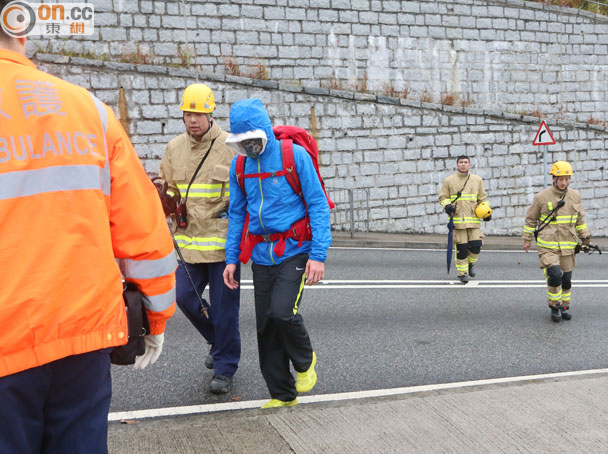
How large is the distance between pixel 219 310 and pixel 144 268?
2548mm

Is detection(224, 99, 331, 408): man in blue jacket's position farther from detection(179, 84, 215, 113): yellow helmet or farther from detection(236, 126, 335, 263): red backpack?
detection(179, 84, 215, 113): yellow helmet

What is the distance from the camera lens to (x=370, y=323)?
23.2ft

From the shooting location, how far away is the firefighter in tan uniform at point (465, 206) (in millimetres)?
10469

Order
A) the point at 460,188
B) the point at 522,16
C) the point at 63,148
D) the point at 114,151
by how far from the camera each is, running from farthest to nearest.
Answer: the point at 522,16 → the point at 460,188 → the point at 114,151 → the point at 63,148

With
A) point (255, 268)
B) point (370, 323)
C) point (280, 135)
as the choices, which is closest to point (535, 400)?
point (255, 268)

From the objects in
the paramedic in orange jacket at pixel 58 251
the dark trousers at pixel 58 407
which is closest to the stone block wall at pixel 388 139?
the paramedic in orange jacket at pixel 58 251

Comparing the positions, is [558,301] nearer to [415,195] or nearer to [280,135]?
[280,135]

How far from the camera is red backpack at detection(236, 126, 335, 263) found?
161 inches

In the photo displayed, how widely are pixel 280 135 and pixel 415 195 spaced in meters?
14.2

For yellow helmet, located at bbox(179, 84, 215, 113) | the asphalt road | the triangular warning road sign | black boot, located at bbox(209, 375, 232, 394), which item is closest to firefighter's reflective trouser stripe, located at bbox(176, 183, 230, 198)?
yellow helmet, located at bbox(179, 84, 215, 113)

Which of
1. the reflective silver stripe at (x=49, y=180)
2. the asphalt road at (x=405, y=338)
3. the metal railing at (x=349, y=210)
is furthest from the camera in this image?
the metal railing at (x=349, y=210)

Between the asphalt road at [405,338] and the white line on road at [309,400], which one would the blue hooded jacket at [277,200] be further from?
the asphalt road at [405,338]

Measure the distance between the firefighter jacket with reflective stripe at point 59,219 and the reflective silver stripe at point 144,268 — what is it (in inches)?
1.3

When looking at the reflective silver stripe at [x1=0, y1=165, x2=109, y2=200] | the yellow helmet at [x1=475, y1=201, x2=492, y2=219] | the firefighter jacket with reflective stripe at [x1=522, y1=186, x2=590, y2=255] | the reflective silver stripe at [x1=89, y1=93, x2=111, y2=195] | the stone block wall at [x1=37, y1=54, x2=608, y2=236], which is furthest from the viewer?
the stone block wall at [x1=37, y1=54, x2=608, y2=236]
